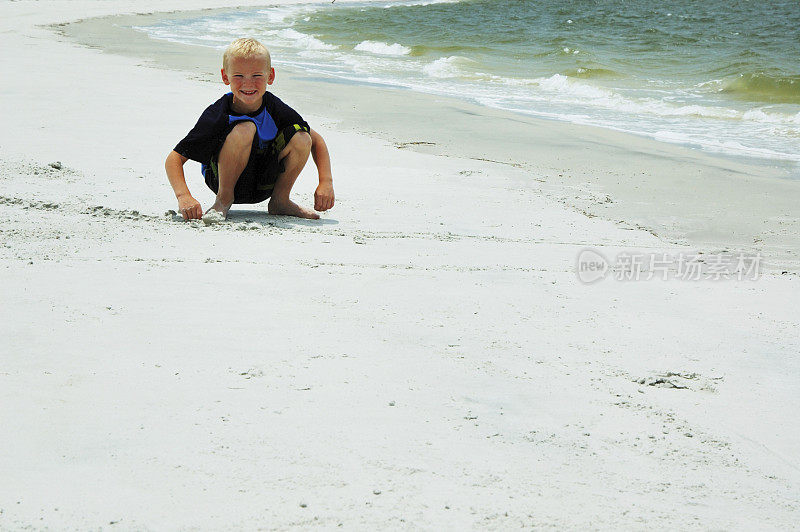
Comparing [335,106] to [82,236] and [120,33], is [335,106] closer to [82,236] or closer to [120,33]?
[82,236]

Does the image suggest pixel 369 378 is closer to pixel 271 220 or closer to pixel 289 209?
pixel 271 220

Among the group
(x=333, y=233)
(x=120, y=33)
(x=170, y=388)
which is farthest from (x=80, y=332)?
(x=120, y=33)

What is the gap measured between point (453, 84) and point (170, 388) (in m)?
10.7

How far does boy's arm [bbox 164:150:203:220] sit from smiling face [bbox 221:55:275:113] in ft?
1.33

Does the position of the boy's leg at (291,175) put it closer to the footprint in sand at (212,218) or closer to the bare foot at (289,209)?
the bare foot at (289,209)

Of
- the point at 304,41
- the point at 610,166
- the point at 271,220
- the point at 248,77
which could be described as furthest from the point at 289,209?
the point at 304,41

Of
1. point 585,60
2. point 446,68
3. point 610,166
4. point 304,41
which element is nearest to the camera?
point 610,166

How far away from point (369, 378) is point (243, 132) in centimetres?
200

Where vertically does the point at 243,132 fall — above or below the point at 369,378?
above

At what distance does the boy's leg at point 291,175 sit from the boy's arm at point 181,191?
0.46 meters

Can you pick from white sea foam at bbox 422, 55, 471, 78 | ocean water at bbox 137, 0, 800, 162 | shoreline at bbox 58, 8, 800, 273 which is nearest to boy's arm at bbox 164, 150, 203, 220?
shoreline at bbox 58, 8, 800, 273

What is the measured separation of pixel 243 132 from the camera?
3.68 metres

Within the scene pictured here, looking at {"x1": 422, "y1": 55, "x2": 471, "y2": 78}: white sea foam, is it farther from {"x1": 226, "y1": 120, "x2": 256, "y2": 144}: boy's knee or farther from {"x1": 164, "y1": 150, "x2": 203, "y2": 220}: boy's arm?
{"x1": 164, "y1": 150, "x2": 203, "y2": 220}: boy's arm

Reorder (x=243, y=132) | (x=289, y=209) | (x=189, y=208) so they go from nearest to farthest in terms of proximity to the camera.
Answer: (x=189, y=208) → (x=243, y=132) → (x=289, y=209)
